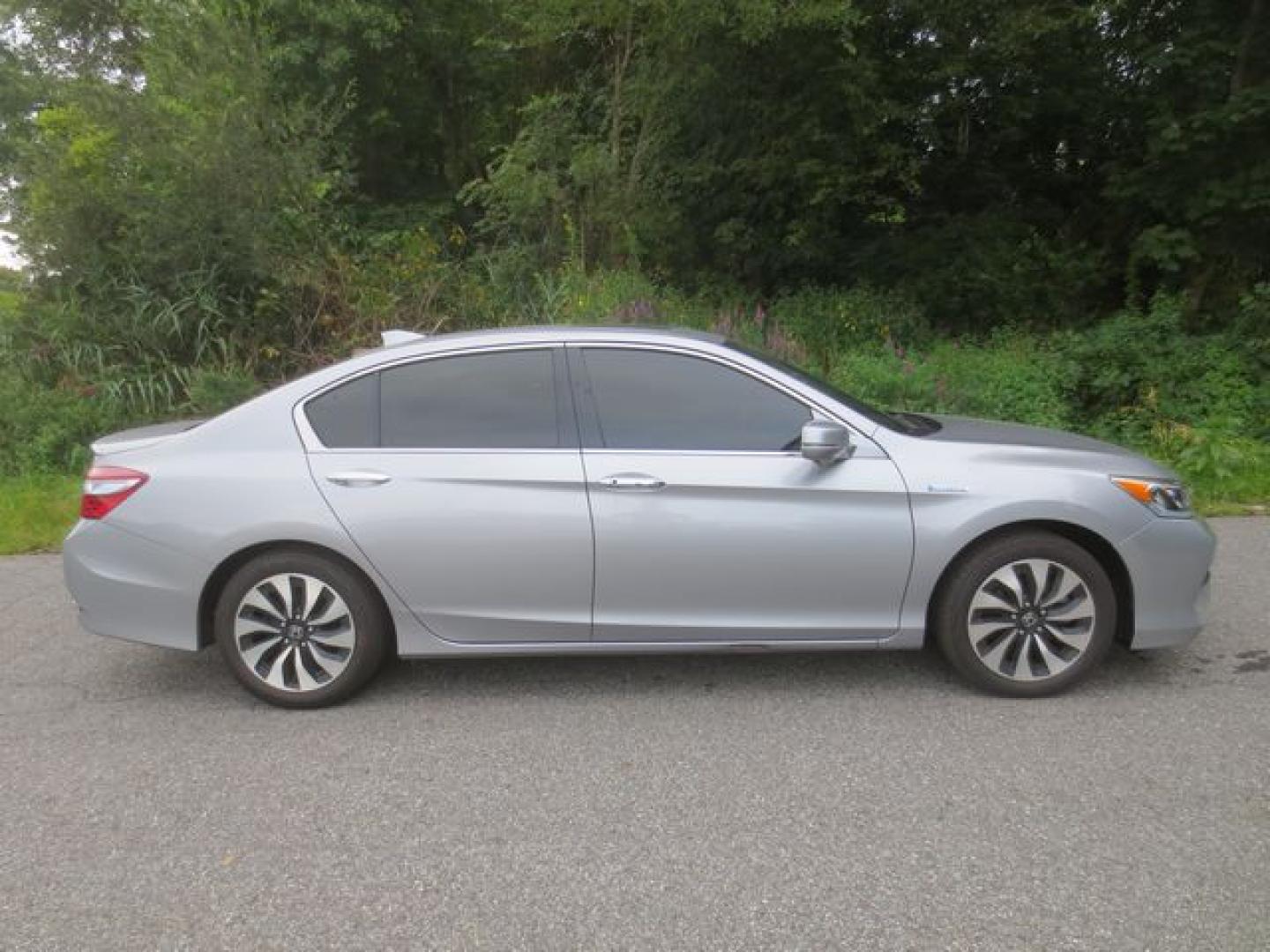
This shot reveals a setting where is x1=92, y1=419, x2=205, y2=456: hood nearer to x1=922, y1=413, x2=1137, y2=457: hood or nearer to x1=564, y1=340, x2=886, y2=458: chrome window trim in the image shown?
x1=564, y1=340, x2=886, y2=458: chrome window trim

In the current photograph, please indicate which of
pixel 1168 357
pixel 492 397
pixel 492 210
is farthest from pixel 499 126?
pixel 492 397

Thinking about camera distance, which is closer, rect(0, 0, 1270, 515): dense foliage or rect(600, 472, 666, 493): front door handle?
rect(600, 472, 666, 493): front door handle

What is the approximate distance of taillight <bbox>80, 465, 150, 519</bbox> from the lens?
12.9 ft

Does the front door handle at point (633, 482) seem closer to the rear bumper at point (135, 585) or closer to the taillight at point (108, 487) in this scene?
the rear bumper at point (135, 585)

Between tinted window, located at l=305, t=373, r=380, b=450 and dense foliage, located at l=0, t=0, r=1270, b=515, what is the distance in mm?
5105

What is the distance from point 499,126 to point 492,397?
16255 mm

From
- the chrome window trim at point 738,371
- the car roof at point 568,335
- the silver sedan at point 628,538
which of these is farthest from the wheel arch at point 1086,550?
the car roof at point 568,335

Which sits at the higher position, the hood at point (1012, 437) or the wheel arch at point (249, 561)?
the hood at point (1012, 437)

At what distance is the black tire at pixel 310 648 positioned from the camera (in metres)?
3.88

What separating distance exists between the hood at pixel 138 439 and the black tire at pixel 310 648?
0.71 meters

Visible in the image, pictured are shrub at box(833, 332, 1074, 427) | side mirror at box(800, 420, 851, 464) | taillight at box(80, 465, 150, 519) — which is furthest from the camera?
shrub at box(833, 332, 1074, 427)

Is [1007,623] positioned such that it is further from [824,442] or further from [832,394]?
[832,394]

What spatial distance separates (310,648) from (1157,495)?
3.54m

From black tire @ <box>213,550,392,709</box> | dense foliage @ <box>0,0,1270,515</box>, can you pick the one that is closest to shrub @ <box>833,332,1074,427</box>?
dense foliage @ <box>0,0,1270,515</box>
